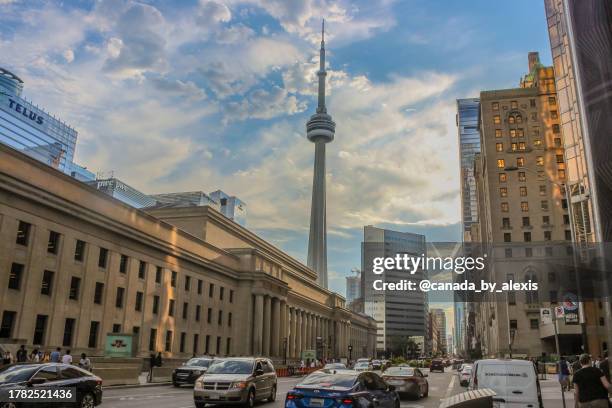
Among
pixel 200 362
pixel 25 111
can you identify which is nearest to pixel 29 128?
pixel 25 111

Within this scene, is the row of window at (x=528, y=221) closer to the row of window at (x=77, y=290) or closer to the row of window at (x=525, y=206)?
the row of window at (x=525, y=206)

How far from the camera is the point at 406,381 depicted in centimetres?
2266

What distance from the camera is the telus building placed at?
152 m

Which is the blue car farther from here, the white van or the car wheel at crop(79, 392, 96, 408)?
the car wheel at crop(79, 392, 96, 408)

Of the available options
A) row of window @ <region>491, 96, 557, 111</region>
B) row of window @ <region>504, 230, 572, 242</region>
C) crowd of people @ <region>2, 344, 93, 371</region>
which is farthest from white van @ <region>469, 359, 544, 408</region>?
row of window @ <region>491, 96, 557, 111</region>

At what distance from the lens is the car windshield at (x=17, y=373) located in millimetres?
12539

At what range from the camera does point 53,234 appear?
38.1 metres

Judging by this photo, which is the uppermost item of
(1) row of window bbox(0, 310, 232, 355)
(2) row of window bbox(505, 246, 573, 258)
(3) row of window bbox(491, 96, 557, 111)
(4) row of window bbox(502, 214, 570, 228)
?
(3) row of window bbox(491, 96, 557, 111)

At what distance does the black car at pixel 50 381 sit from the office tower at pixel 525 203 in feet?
258

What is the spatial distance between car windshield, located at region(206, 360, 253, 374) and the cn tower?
5384 inches

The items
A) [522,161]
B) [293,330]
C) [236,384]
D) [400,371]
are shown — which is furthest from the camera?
[293,330]

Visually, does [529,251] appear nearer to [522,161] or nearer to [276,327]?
[522,161]

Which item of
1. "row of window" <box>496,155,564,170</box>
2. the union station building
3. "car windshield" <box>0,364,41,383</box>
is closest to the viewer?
"car windshield" <box>0,364,41,383</box>

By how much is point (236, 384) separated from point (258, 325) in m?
55.4
